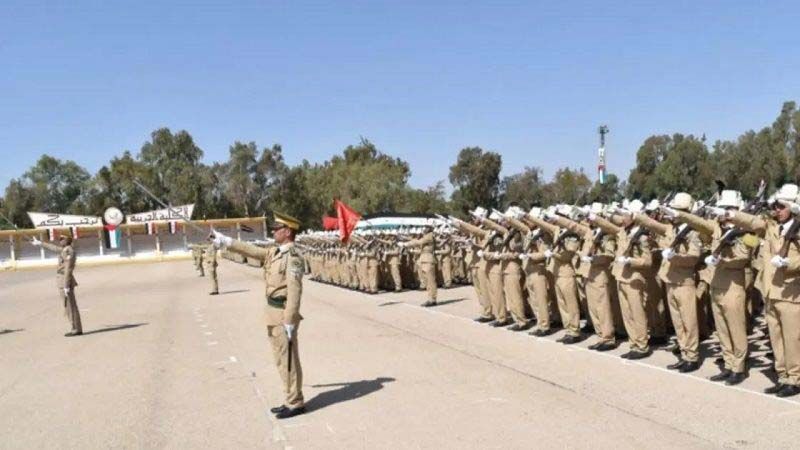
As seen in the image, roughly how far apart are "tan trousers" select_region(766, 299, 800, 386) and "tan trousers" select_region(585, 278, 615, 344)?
9.01 ft

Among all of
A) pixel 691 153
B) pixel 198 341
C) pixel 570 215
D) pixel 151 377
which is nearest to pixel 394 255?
pixel 198 341

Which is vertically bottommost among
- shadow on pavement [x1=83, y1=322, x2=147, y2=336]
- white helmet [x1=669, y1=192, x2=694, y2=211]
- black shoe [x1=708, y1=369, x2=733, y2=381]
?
shadow on pavement [x1=83, y1=322, x2=147, y2=336]

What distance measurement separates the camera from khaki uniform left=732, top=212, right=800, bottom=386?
676cm

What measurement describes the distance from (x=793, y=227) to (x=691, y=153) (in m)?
46.6

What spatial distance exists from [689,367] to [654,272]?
69.0 inches

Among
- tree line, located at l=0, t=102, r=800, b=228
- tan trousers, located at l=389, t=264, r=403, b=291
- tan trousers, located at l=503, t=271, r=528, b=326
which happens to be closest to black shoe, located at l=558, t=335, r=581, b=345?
tan trousers, located at l=503, t=271, r=528, b=326

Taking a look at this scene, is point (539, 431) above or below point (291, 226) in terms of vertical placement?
below

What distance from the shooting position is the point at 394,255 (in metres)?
20.2

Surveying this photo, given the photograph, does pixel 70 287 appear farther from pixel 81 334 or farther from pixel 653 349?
pixel 653 349

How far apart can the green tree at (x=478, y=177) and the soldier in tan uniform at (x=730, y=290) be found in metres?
64.4

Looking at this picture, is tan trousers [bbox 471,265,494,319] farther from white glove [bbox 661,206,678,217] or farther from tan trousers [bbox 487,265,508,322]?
white glove [bbox 661,206,678,217]

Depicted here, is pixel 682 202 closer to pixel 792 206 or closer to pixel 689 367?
pixel 792 206

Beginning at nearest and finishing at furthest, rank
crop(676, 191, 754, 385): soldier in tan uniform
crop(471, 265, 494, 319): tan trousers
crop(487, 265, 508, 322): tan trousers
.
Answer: crop(676, 191, 754, 385): soldier in tan uniform → crop(487, 265, 508, 322): tan trousers → crop(471, 265, 494, 319): tan trousers

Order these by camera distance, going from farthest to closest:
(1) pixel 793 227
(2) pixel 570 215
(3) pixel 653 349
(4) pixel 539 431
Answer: (2) pixel 570 215 → (3) pixel 653 349 → (1) pixel 793 227 → (4) pixel 539 431
